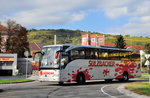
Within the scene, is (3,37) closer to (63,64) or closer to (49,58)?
(49,58)

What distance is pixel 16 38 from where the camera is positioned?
6253 centimetres

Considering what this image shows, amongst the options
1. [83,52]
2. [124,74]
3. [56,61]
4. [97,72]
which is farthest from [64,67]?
[124,74]

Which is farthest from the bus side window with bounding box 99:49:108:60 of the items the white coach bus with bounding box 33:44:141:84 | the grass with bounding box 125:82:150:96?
the grass with bounding box 125:82:150:96

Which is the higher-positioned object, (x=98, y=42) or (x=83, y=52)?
(x=98, y=42)

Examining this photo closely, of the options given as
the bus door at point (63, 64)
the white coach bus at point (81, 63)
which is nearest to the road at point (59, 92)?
the bus door at point (63, 64)

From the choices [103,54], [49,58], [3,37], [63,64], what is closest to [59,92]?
[63,64]

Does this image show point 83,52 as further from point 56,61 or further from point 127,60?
point 127,60

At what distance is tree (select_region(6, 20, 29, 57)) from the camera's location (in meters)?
62.4

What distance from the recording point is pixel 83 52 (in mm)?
21969

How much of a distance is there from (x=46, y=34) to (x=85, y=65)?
160m

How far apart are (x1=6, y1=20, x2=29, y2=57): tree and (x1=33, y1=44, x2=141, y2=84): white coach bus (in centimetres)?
4006

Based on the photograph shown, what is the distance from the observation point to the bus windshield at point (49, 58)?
19917mm

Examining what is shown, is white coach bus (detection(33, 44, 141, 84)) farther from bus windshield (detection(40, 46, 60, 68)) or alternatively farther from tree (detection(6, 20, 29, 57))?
tree (detection(6, 20, 29, 57))

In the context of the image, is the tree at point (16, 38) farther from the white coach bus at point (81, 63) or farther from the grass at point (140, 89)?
the grass at point (140, 89)
